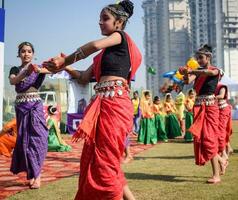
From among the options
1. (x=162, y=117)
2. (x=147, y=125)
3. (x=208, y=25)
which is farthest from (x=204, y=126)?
(x=208, y=25)

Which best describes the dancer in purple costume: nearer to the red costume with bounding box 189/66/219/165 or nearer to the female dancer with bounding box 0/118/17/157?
the red costume with bounding box 189/66/219/165

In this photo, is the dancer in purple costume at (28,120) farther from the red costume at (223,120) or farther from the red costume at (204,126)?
the red costume at (223,120)

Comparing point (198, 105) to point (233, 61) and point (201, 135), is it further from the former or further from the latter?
point (233, 61)

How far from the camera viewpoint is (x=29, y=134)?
15.4ft

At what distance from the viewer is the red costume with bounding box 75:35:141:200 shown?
277 cm

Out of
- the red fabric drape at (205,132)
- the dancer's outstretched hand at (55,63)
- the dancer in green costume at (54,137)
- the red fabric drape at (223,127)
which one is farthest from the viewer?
the dancer in green costume at (54,137)

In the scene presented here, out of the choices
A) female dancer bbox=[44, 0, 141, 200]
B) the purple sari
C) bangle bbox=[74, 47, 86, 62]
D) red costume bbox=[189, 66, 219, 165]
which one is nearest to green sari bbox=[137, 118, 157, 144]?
red costume bbox=[189, 66, 219, 165]

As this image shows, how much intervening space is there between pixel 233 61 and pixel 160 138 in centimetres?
7215

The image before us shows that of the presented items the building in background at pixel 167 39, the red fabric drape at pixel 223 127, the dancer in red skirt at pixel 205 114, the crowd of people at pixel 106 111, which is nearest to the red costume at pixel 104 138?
the crowd of people at pixel 106 111

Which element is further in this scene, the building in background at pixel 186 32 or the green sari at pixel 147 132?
the building in background at pixel 186 32

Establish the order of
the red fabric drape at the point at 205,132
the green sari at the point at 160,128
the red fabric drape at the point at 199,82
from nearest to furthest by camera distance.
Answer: the red fabric drape at the point at 205,132, the red fabric drape at the point at 199,82, the green sari at the point at 160,128

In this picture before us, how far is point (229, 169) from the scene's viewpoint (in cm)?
589

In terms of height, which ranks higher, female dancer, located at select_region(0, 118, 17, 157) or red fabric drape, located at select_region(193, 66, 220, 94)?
red fabric drape, located at select_region(193, 66, 220, 94)

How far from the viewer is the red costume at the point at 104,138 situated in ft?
9.10
